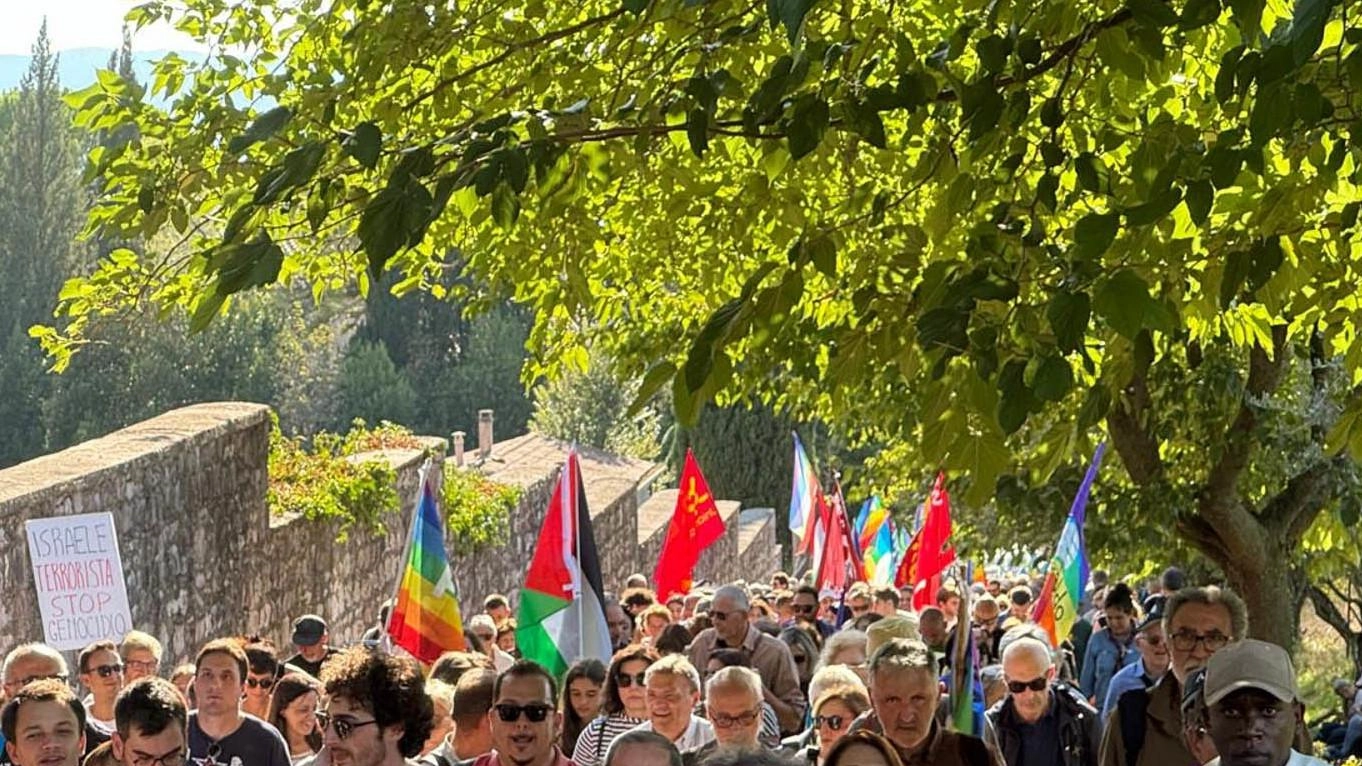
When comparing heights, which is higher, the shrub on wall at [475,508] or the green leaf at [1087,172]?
the shrub on wall at [475,508]

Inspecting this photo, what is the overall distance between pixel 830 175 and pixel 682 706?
7.02ft

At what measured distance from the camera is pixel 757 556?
4469 cm

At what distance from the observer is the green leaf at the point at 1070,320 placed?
5.31m

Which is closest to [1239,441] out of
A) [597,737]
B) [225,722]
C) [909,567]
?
[909,567]

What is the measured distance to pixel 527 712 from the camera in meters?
7.26

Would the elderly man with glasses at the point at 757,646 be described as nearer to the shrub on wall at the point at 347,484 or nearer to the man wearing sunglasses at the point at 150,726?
the man wearing sunglasses at the point at 150,726

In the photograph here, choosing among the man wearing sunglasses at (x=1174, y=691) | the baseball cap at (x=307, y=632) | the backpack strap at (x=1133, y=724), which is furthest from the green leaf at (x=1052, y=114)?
the baseball cap at (x=307, y=632)

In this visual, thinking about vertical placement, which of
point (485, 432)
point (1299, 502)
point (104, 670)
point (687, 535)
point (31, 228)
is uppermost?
point (31, 228)

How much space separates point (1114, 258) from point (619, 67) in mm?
2229

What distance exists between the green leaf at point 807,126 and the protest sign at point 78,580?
795cm

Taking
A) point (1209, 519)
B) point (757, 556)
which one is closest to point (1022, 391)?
point (1209, 519)

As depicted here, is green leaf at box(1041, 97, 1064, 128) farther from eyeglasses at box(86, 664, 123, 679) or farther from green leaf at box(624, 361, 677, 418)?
eyeglasses at box(86, 664, 123, 679)

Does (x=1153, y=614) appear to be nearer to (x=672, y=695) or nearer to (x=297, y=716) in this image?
(x=672, y=695)

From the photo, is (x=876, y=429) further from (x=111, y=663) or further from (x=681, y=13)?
(x=681, y=13)
